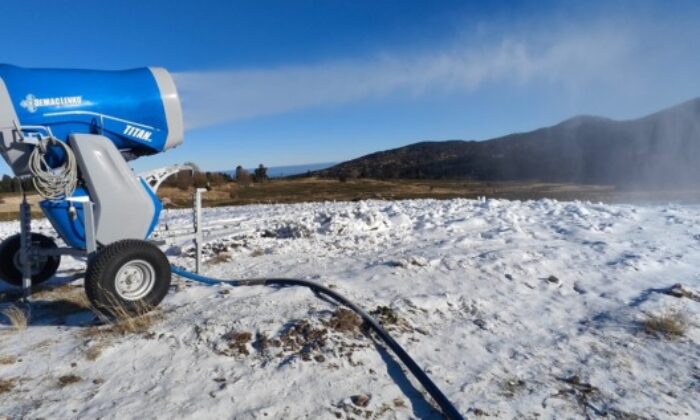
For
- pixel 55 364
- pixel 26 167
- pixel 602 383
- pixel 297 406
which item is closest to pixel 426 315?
pixel 602 383

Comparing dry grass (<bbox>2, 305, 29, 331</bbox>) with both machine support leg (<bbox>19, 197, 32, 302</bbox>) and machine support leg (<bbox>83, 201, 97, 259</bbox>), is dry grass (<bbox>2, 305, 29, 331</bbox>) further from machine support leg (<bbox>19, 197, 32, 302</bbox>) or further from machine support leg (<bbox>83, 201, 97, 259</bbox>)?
machine support leg (<bbox>83, 201, 97, 259</bbox>)

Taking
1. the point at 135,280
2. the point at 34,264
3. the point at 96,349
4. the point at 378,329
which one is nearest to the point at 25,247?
the point at 34,264

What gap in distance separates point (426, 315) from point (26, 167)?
4056 millimetres

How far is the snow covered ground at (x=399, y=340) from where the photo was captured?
2.94 meters

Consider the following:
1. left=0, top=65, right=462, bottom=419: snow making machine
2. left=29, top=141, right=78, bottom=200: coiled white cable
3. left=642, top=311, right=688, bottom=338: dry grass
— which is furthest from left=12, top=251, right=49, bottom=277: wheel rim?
left=642, top=311, right=688, bottom=338: dry grass

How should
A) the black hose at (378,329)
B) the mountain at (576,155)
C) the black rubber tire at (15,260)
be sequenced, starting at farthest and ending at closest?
the mountain at (576,155)
the black rubber tire at (15,260)
the black hose at (378,329)

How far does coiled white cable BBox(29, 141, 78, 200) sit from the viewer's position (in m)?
4.25

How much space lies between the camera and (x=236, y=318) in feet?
13.0

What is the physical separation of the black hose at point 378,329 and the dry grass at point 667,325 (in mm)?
2287

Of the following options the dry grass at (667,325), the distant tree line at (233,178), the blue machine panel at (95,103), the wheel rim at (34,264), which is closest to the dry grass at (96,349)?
the blue machine panel at (95,103)

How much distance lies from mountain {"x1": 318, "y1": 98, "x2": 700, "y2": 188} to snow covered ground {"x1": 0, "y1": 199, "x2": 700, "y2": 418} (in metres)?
24.8

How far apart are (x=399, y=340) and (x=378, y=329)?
0.21 m

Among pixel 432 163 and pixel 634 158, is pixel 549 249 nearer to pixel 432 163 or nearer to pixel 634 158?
pixel 634 158

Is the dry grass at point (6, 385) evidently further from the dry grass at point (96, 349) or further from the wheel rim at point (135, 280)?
the wheel rim at point (135, 280)
